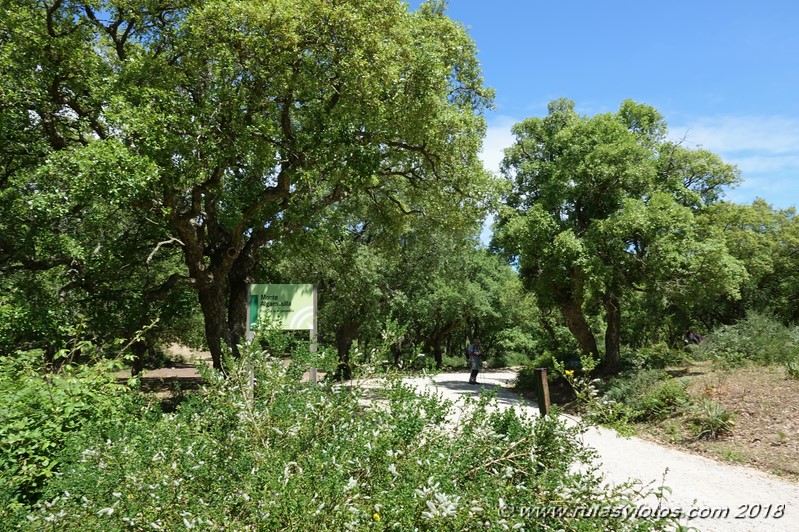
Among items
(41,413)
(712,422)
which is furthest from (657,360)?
(41,413)

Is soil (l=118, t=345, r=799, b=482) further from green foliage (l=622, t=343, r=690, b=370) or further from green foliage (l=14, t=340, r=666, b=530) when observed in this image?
green foliage (l=14, t=340, r=666, b=530)

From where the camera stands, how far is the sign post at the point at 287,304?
797cm

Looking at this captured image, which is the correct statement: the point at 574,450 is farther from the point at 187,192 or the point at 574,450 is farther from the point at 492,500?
the point at 187,192

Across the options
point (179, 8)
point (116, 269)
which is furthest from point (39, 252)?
point (179, 8)

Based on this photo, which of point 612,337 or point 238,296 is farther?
point 612,337

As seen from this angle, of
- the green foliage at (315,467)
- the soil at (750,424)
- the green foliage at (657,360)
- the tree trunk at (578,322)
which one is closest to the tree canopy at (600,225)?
the tree trunk at (578,322)

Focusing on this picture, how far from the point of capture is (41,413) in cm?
380

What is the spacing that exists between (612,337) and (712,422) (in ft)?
22.9

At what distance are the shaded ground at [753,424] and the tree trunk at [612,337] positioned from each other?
160 inches

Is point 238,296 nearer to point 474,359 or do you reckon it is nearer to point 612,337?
point 474,359

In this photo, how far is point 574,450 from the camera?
3.20 meters

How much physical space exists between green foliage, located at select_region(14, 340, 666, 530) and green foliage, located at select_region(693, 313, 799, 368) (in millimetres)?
10697

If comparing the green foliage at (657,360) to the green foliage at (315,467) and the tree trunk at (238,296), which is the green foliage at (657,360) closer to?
the tree trunk at (238,296)

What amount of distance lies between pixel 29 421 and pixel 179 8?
26.3 ft
